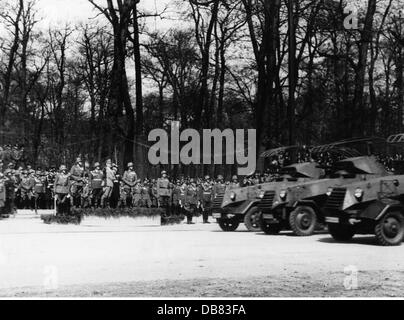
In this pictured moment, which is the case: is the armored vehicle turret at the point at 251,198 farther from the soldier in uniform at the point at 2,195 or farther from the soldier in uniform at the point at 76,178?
the soldier in uniform at the point at 2,195

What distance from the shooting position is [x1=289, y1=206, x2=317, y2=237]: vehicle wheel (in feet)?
54.0

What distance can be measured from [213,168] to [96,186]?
46.0 feet

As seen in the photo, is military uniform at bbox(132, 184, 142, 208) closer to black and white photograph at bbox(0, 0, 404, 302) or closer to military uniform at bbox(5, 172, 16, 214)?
black and white photograph at bbox(0, 0, 404, 302)

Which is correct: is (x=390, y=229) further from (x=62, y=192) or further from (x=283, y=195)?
(x=62, y=192)

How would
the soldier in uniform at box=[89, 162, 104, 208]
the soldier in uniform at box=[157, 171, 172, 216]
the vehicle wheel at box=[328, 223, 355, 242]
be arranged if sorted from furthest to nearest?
the soldier in uniform at box=[157, 171, 172, 216], the soldier in uniform at box=[89, 162, 104, 208], the vehicle wheel at box=[328, 223, 355, 242]

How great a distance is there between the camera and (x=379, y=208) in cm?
1417

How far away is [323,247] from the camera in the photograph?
13.7 meters

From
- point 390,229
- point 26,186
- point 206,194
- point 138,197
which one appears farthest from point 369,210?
point 26,186

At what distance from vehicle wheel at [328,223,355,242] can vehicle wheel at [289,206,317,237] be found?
1181mm

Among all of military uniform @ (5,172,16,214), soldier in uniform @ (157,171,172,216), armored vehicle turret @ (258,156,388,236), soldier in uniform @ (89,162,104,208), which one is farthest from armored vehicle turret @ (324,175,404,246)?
military uniform @ (5,172,16,214)

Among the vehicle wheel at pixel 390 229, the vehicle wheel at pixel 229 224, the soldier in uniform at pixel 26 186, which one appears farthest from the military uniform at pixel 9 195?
the vehicle wheel at pixel 390 229

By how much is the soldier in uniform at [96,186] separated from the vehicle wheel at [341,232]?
9.43 m

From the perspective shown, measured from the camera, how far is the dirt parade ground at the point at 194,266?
8125mm
